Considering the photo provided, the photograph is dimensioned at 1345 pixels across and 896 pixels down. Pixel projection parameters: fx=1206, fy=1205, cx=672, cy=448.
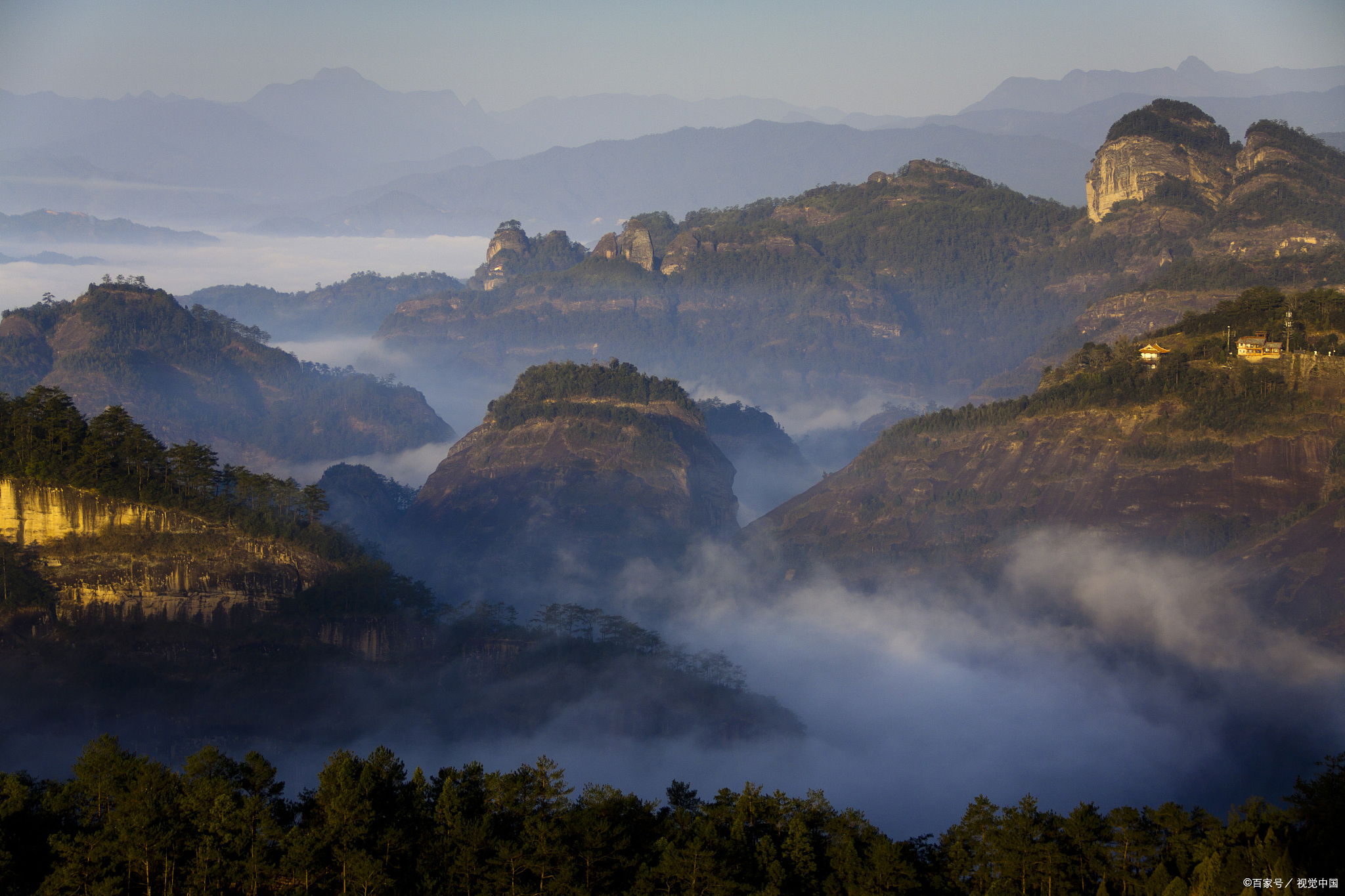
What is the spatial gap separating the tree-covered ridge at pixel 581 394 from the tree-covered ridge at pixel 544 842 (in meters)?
105

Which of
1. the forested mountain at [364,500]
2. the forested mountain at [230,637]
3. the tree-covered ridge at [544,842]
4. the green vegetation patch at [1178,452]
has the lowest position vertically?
the tree-covered ridge at [544,842]

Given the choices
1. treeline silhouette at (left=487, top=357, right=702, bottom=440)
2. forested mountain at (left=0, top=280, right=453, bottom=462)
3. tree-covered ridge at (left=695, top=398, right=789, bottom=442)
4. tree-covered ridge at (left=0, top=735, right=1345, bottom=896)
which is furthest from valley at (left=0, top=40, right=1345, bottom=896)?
forested mountain at (left=0, top=280, right=453, bottom=462)

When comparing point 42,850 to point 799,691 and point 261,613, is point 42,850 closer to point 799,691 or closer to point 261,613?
point 261,613

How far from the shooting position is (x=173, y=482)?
321 feet

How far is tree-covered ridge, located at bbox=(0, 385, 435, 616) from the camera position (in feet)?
304

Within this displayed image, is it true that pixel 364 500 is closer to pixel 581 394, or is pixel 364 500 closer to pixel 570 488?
pixel 570 488

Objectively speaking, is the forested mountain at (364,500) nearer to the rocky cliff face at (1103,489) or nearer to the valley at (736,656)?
the valley at (736,656)

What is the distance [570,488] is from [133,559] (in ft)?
203

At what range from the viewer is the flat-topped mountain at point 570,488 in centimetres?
13450

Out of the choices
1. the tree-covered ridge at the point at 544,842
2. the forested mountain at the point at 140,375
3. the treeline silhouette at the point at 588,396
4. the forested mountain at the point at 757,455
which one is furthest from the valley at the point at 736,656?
the forested mountain at the point at 140,375

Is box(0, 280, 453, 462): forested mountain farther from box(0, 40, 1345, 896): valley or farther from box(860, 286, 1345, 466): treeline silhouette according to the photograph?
box(860, 286, 1345, 466): treeline silhouette

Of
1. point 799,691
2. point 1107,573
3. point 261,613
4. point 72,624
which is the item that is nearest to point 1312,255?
point 1107,573

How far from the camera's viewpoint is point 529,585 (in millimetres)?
127188

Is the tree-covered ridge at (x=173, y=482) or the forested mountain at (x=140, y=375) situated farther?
the forested mountain at (x=140, y=375)
